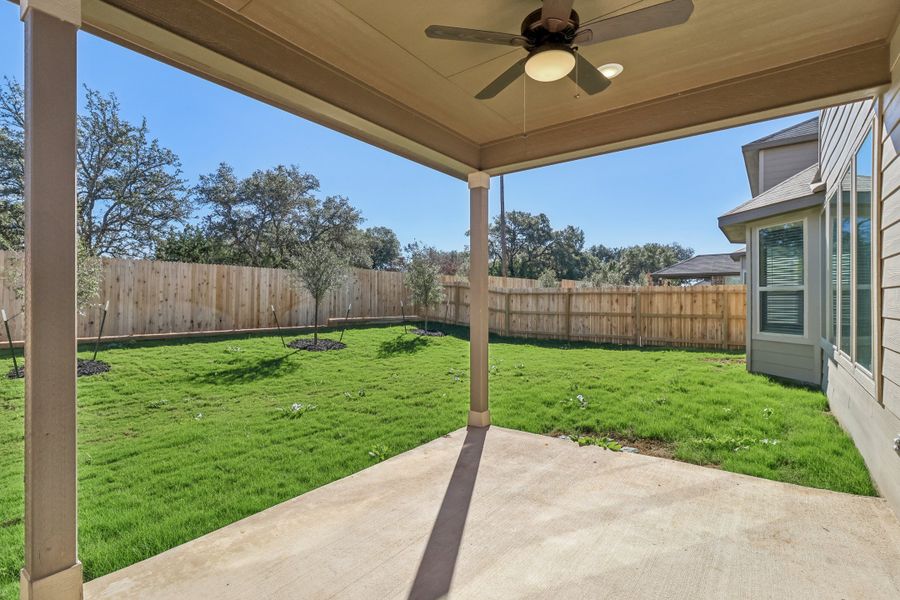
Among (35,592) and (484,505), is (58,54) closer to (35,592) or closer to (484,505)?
(35,592)

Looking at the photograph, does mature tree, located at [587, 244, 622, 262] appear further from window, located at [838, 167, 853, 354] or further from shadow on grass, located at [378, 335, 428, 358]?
window, located at [838, 167, 853, 354]

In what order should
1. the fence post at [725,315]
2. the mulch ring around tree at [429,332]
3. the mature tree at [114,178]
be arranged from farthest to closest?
the mature tree at [114,178] → the mulch ring around tree at [429,332] → the fence post at [725,315]

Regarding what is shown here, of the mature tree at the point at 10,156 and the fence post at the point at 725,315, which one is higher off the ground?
the mature tree at the point at 10,156

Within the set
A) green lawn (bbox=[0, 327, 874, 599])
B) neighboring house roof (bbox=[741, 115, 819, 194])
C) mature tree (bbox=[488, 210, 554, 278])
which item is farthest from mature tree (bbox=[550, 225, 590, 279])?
green lawn (bbox=[0, 327, 874, 599])

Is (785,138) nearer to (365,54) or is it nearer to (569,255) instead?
(365,54)

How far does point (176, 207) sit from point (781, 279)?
15.9 meters

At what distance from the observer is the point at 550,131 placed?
11.4ft

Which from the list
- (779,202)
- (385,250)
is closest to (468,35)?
(779,202)

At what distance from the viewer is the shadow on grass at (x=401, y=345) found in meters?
7.89

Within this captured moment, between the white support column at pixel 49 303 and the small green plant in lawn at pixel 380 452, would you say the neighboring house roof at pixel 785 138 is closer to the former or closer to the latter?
the small green plant in lawn at pixel 380 452

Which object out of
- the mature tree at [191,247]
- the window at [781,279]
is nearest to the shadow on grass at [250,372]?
the window at [781,279]

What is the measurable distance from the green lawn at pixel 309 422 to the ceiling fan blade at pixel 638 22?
2814mm

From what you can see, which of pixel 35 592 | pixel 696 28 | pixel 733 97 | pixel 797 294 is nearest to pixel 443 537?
pixel 35 592

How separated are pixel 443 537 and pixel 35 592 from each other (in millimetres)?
1551
